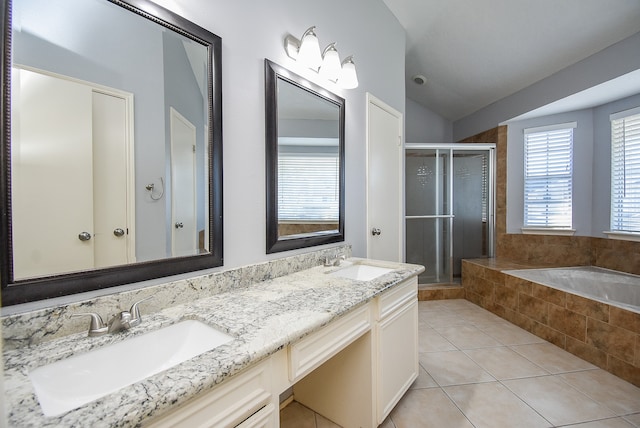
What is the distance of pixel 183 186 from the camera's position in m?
1.06

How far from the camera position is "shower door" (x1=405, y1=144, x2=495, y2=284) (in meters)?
3.52

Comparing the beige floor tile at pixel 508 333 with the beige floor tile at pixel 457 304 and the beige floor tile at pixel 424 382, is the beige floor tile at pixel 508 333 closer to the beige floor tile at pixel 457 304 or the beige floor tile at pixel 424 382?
the beige floor tile at pixel 457 304

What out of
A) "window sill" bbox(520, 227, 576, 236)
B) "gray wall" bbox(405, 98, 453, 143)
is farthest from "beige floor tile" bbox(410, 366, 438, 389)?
"gray wall" bbox(405, 98, 453, 143)

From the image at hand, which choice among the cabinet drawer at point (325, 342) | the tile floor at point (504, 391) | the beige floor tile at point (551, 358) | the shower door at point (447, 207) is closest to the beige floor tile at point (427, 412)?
the tile floor at point (504, 391)

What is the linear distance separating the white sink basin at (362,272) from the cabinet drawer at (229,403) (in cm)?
101

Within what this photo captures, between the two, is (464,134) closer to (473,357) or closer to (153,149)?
(473,357)

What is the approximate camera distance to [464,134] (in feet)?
→ 13.9

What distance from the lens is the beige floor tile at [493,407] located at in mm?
1469

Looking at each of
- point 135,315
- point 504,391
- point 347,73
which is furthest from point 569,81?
point 135,315

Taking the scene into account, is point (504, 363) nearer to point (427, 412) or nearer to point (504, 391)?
point (504, 391)

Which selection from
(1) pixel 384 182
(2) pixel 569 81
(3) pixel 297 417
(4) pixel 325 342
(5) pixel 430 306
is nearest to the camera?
(4) pixel 325 342

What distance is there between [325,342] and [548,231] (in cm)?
348

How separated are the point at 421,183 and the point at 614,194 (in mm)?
1849

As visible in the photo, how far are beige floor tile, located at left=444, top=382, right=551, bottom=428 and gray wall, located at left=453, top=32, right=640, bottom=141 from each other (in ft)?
8.64
